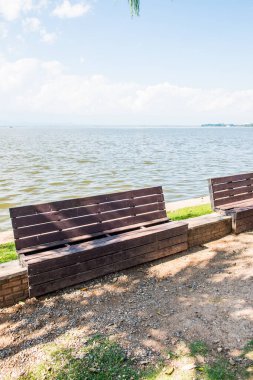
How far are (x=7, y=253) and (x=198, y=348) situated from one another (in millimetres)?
4369

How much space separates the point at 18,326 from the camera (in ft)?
13.6

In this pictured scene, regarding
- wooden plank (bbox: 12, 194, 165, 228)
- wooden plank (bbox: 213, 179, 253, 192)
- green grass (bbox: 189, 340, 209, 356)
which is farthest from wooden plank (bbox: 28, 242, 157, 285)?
wooden plank (bbox: 213, 179, 253, 192)

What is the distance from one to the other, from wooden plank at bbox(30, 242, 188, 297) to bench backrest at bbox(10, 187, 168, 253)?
64cm

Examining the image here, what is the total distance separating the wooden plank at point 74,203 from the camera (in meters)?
5.12

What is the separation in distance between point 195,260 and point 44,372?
11.3 feet

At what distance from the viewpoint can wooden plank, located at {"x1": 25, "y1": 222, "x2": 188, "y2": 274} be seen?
4695 millimetres

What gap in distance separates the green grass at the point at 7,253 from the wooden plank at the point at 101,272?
159cm

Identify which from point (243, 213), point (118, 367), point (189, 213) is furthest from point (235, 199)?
point (118, 367)

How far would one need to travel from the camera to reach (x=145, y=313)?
431cm

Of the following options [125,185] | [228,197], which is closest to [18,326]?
[228,197]

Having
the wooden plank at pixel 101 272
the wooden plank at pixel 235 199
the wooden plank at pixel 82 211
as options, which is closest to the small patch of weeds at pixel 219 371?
the wooden plank at pixel 101 272

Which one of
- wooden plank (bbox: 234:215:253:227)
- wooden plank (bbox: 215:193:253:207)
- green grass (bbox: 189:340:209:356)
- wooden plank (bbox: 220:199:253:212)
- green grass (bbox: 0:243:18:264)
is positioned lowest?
green grass (bbox: 189:340:209:356)

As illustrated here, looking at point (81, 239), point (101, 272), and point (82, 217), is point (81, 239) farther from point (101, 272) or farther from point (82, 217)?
point (101, 272)

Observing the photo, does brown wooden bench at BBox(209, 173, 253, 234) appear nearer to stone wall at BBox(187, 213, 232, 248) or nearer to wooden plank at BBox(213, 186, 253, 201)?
wooden plank at BBox(213, 186, 253, 201)
